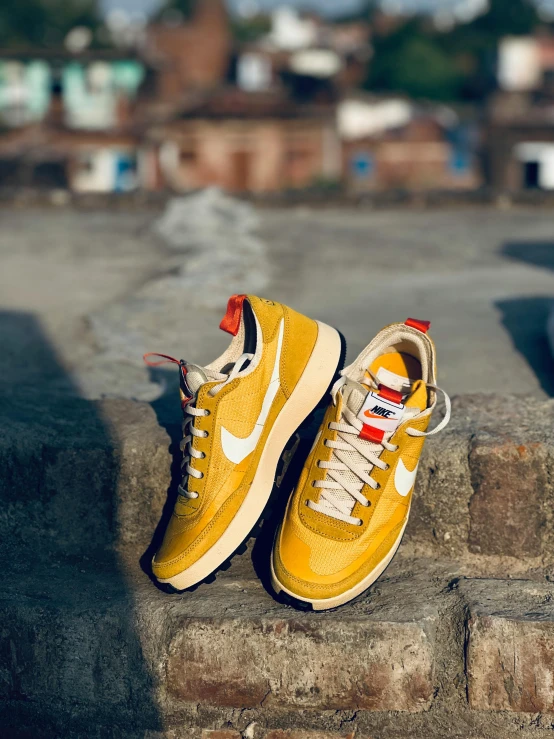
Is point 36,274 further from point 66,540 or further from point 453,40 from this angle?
point 453,40

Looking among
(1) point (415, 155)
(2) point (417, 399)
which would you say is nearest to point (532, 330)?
(2) point (417, 399)

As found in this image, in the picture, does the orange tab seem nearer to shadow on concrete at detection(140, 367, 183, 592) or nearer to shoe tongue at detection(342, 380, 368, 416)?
shoe tongue at detection(342, 380, 368, 416)

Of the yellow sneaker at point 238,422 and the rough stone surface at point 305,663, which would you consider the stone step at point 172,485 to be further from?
the rough stone surface at point 305,663

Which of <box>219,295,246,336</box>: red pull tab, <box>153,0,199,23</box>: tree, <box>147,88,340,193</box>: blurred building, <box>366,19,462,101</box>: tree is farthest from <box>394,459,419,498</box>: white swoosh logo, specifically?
<box>153,0,199,23</box>: tree

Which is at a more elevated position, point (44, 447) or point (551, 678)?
point (44, 447)

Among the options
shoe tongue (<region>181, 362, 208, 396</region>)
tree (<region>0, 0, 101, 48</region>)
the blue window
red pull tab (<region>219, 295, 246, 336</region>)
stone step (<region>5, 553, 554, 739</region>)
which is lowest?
the blue window

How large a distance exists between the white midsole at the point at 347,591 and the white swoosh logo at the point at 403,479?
0.11 m

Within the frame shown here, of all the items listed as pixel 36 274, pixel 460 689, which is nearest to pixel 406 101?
pixel 36 274

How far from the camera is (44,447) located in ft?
6.94

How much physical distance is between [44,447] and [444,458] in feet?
3.17

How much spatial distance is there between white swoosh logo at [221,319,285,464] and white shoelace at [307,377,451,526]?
0.17 metres

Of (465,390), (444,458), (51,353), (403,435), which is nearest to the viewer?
Answer: (403,435)

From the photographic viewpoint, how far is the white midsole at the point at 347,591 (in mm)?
1809

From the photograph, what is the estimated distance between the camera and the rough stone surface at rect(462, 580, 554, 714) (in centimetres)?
175
